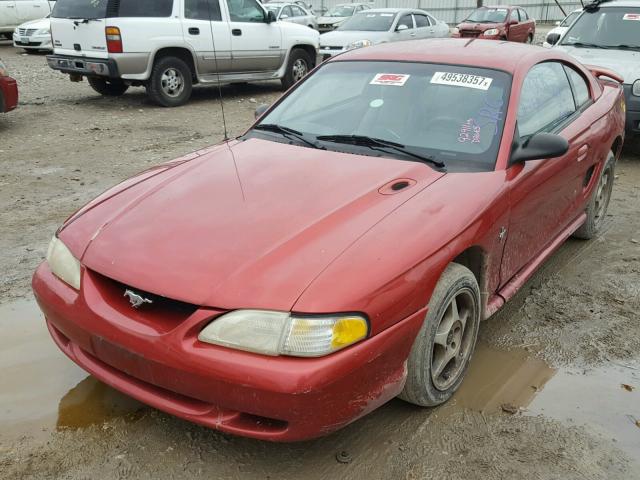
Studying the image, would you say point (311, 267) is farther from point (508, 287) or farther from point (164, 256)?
point (508, 287)

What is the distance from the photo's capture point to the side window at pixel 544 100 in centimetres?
345

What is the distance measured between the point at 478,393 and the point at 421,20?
45.8 feet

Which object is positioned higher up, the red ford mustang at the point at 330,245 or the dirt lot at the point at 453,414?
the red ford mustang at the point at 330,245

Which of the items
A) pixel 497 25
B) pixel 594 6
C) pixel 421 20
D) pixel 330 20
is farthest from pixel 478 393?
pixel 330 20

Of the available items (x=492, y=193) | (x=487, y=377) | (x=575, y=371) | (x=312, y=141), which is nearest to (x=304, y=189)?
(x=312, y=141)

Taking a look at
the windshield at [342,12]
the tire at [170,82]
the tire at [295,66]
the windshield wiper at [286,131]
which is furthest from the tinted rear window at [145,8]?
the windshield at [342,12]

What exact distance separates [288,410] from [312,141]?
171cm

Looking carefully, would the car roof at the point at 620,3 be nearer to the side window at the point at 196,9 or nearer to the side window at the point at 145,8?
the side window at the point at 196,9

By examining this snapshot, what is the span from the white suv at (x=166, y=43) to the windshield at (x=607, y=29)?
4846 mm

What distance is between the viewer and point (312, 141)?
3.39 m

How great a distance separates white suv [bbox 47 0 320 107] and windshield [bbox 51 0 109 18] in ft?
0.05

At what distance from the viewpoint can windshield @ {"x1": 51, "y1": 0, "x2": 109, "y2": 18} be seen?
30.1 ft

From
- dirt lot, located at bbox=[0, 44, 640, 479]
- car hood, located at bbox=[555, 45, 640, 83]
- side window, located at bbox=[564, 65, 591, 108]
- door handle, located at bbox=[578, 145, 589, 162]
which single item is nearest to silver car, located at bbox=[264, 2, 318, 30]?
car hood, located at bbox=[555, 45, 640, 83]

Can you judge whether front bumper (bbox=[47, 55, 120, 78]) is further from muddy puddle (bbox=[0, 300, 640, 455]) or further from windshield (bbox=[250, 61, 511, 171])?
muddy puddle (bbox=[0, 300, 640, 455])
